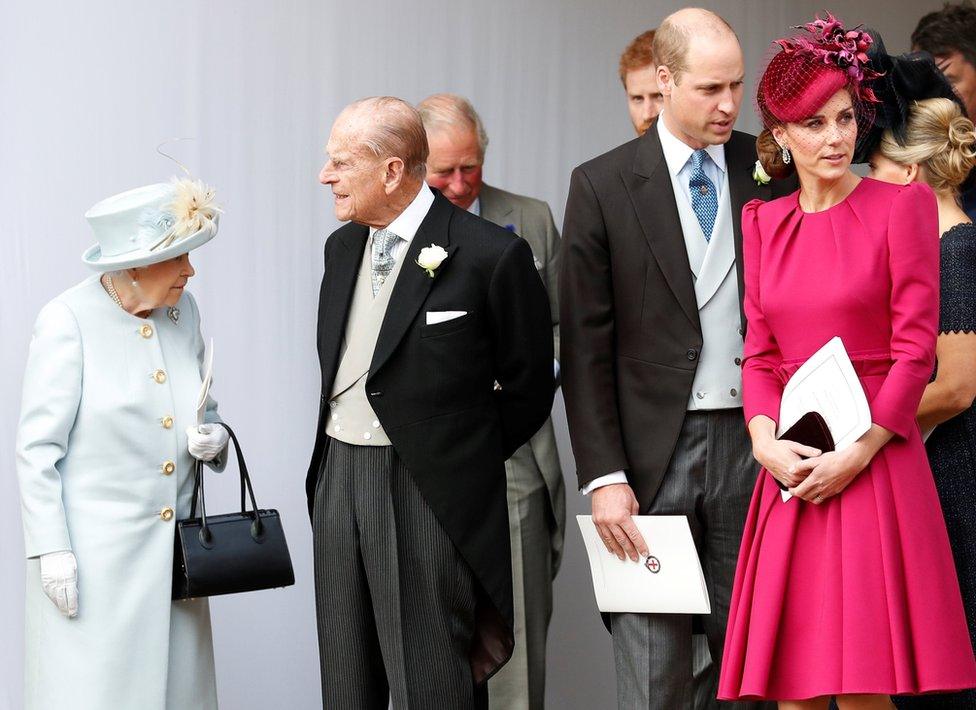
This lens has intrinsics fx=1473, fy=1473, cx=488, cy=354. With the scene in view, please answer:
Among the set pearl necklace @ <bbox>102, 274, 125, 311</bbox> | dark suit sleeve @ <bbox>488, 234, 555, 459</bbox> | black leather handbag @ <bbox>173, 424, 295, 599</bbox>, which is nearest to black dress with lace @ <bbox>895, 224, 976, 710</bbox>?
dark suit sleeve @ <bbox>488, 234, 555, 459</bbox>

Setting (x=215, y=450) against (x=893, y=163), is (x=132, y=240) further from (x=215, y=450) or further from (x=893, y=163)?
(x=893, y=163)

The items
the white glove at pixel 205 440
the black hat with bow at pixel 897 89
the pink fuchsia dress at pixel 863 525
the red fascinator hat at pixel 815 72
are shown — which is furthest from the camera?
the white glove at pixel 205 440

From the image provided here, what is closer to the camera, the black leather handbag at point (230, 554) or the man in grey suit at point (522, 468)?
the black leather handbag at point (230, 554)

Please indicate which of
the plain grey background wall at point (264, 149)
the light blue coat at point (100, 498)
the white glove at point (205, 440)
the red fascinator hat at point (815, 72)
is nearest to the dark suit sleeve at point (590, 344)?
the red fascinator hat at point (815, 72)

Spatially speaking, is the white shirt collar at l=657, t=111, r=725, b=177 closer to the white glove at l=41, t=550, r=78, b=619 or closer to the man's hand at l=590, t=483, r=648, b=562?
the man's hand at l=590, t=483, r=648, b=562

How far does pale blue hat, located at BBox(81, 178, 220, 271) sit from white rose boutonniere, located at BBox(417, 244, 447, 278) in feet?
1.86

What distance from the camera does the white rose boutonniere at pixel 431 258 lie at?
11.6 ft

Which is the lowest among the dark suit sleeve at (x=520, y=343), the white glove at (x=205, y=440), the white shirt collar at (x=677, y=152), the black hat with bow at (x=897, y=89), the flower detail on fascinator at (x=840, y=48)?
the white glove at (x=205, y=440)

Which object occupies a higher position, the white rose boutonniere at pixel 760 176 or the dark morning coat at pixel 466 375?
the white rose boutonniere at pixel 760 176

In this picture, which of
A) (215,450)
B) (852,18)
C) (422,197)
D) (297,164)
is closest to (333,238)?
(422,197)

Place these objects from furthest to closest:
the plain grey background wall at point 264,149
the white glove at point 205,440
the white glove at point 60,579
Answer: the plain grey background wall at point 264,149 < the white glove at point 205,440 < the white glove at point 60,579

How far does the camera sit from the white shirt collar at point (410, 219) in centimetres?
368

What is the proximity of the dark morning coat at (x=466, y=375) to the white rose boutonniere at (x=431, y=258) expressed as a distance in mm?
29

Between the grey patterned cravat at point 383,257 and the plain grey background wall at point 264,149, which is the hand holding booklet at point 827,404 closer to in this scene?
the grey patterned cravat at point 383,257
